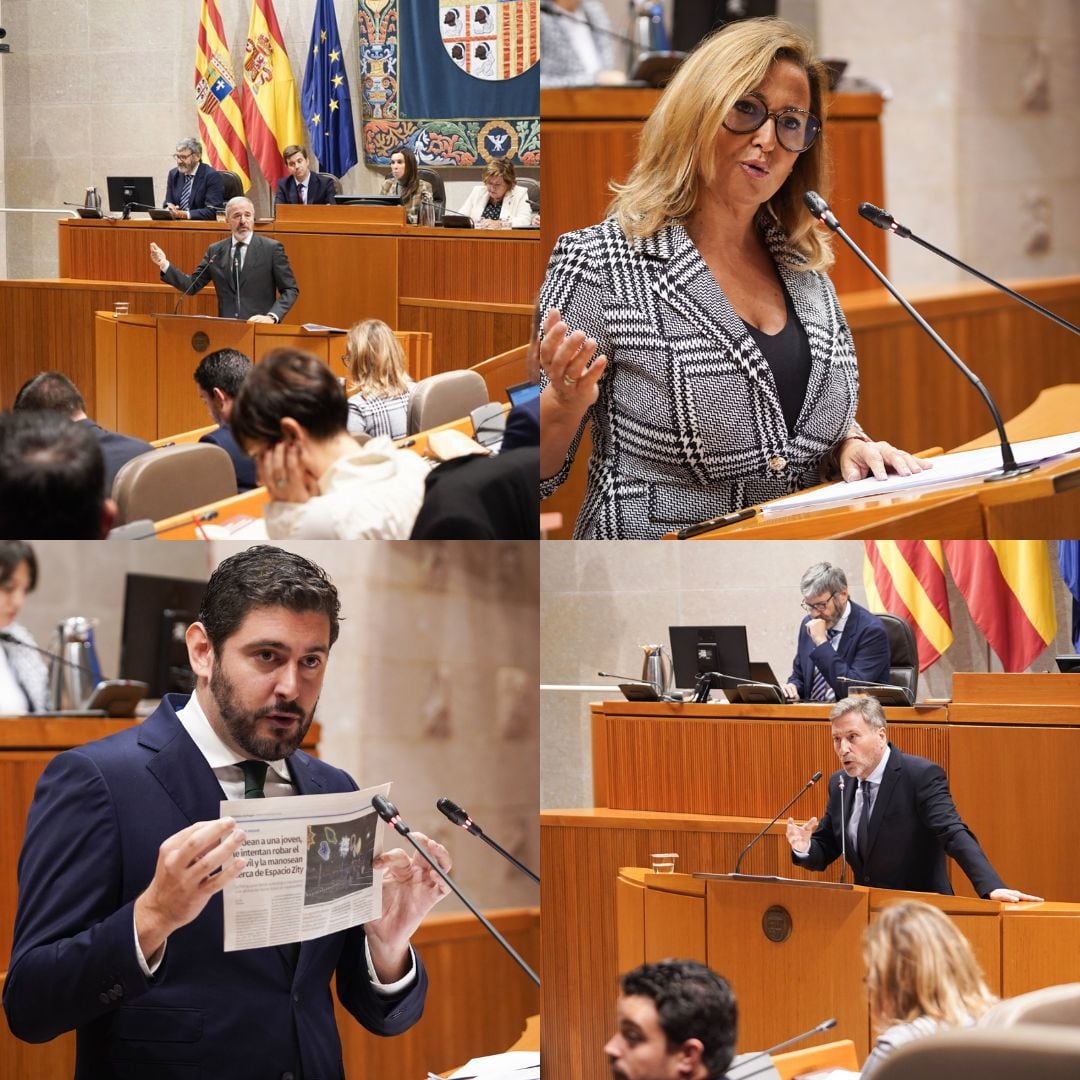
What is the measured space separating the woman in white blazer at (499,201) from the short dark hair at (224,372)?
42 cm

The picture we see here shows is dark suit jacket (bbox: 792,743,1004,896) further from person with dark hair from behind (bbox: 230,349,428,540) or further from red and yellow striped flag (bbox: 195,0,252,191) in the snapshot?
red and yellow striped flag (bbox: 195,0,252,191)

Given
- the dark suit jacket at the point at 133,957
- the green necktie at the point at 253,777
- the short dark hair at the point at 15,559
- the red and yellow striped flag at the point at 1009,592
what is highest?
the short dark hair at the point at 15,559

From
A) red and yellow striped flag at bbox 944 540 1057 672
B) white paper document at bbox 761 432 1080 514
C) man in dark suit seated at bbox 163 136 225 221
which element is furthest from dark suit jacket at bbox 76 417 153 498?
red and yellow striped flag at bbox 944 540 1057 672

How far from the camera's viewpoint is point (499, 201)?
230cm

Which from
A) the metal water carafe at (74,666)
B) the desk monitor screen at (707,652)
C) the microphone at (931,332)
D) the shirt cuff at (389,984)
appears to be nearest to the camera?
the microphone at (931,332)

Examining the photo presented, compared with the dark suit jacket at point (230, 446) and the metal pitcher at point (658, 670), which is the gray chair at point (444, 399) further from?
the metal pitcher at point (658, 670)

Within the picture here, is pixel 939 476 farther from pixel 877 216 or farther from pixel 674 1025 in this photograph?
pixel 674 1025

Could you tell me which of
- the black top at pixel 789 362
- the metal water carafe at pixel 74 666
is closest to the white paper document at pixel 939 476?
the black top at pixel 789 362

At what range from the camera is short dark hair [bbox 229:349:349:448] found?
7.33 ft

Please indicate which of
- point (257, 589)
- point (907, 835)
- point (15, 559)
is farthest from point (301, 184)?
point (907, 835)

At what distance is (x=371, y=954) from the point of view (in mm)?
2510

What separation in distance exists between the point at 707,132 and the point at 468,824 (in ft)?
4.09

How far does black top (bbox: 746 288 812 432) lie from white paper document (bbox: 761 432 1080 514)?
6.4 inches

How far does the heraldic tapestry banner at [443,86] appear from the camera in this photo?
7.47 ft
